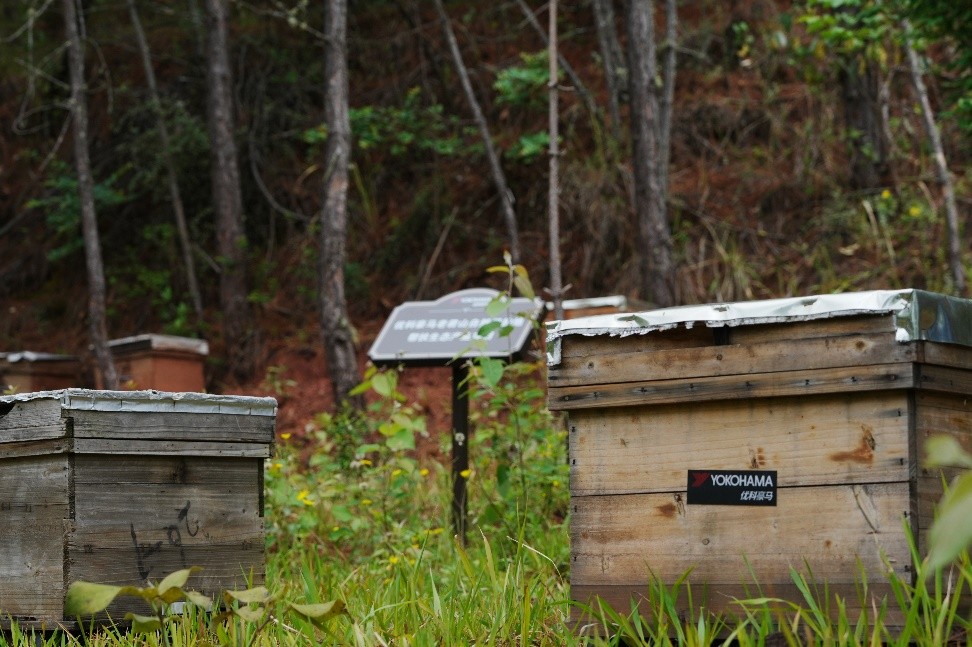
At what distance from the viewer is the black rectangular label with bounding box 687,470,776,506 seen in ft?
8.94

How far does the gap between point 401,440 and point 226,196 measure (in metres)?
8.24

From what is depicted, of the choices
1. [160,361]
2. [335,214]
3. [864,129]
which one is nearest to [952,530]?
[335,214]

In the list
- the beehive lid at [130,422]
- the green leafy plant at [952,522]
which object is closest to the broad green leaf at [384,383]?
the beehive lid at [130,422]

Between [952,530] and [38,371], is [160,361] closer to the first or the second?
[38,371]

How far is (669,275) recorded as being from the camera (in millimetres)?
9312

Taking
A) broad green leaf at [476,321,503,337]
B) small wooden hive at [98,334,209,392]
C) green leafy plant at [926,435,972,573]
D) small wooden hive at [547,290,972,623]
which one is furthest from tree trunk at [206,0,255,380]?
green leafy plant at [926,435,972,573]

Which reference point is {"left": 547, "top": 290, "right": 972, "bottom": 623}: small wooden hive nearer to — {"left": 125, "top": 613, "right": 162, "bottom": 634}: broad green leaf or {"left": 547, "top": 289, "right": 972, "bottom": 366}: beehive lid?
{"left": 547, "top": 289, "right": 972, "bottom": 366}: beehive lid

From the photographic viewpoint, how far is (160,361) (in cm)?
1091

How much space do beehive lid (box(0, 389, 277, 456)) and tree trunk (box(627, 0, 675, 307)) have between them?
5937 mm

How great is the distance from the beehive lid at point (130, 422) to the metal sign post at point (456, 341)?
1.52m

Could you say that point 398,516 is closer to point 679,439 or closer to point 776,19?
point 679,439

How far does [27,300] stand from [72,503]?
12.1m

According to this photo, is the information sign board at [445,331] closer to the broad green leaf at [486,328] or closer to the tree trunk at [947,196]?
the broad green leaf at [486,328]

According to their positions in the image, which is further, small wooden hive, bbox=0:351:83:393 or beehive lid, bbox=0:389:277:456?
small wooden hive, bbox=0:351:83:393
